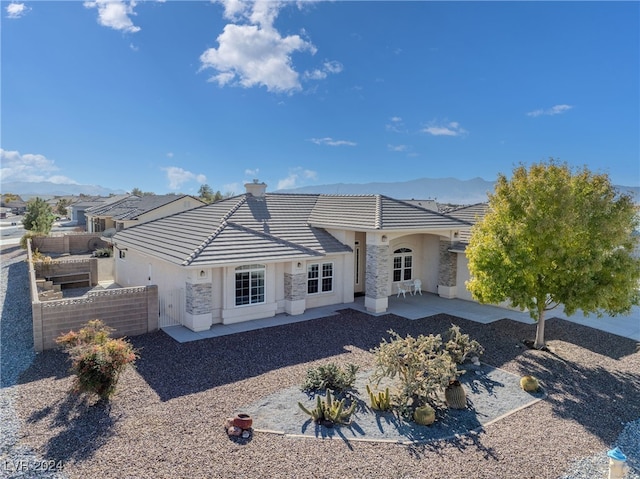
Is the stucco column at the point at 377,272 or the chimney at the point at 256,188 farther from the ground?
the chimney at the point at 256,188

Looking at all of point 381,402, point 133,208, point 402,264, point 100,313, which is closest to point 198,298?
point 100,313

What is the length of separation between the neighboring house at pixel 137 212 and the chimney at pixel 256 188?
1925cm

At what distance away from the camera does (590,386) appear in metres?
11.5

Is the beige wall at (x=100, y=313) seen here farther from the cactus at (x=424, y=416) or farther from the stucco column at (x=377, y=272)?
the cactus at (x=424, y=416)

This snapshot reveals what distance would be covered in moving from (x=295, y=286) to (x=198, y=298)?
4.44 m

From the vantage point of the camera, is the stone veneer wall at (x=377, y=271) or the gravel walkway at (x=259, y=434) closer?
the gravel walkway at (x=259, y=434)

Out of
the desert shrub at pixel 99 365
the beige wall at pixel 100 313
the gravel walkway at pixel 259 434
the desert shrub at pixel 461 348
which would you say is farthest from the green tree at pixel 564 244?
the beige wall at pixel 100 313

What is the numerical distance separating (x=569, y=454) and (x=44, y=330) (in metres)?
14.8

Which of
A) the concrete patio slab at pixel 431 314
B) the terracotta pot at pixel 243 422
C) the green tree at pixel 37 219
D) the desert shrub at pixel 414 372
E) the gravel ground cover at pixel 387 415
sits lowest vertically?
the gravel ground cover at pixel 387 415

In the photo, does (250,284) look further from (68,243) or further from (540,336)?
(68,243)

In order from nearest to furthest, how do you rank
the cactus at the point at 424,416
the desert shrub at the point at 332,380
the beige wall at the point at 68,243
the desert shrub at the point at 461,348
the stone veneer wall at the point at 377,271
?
the cactus at the point at 424,416
the desert shrub at the point at 332,380
the desert shrub at the point at 461,348
the stone veneer wall at the point at 377,271
the beige wall at the point at 68,243

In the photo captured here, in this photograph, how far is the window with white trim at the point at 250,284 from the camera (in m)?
16.7

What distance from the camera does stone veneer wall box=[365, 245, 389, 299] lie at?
18781 millimetres

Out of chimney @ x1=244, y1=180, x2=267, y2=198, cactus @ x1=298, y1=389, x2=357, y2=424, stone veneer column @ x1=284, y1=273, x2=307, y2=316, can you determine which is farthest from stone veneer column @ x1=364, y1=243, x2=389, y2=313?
cactus @ x1=298, y1=389, x2=357, y2=424
